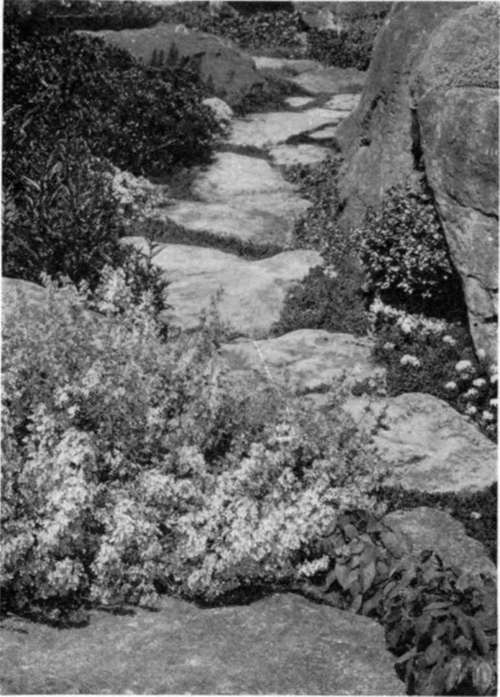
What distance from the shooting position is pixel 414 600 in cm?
521

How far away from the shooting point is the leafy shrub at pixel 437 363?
8273mm

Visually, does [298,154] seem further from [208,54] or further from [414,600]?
[414,600]

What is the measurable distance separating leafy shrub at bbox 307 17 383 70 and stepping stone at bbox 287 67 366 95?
1.49ft

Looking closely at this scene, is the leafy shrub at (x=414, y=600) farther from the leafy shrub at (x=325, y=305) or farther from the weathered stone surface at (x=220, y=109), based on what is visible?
the weathered stone surface at (x=220, y=109)

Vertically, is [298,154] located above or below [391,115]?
below

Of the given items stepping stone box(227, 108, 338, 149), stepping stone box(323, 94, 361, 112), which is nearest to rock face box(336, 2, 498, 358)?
stepping stone box(227, 108, 338, 149)

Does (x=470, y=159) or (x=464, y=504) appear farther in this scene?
(x=470, y=159)

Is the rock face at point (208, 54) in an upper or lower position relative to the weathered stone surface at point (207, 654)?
upper

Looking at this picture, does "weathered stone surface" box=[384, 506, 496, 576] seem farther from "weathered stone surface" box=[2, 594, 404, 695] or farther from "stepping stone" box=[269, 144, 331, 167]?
"stepping stone" box=[269, 144, 331, 167]

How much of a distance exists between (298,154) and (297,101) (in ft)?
9.22

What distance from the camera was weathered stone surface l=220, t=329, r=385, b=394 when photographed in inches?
324

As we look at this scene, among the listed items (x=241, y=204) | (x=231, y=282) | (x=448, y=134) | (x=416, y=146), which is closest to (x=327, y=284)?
(x=231, y=282)

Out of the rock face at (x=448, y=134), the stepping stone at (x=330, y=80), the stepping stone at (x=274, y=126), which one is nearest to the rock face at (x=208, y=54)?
the stepping stone at (x=274, y=126)

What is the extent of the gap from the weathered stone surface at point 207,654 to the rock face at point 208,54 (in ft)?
39.5
